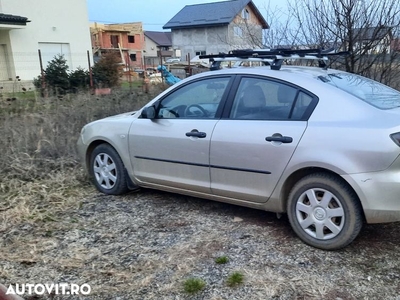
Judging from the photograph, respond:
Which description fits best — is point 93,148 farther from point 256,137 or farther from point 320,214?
point 320,214

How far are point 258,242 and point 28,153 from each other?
3.98 metres

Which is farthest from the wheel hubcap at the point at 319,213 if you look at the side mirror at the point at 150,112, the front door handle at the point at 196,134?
the side mirror at the point at 150,112

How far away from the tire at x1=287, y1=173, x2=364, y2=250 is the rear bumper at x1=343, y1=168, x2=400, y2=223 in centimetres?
10

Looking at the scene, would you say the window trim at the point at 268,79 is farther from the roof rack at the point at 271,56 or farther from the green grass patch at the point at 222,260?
the green grass patch at the point at 222,260

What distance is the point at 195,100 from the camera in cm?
443

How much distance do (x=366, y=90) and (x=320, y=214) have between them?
50.9 inches

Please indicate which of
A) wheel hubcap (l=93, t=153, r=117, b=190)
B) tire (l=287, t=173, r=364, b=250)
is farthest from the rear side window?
wheel hubcap (l=93, t=153, r=117, b=190)

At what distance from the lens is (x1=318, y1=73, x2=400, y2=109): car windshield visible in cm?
363

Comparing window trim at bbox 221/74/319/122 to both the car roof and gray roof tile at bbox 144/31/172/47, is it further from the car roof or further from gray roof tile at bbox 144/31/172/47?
gray roof tile at bbox 144/31/172/47

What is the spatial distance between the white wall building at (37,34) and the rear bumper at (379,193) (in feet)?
61.0

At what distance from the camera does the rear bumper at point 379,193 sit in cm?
315

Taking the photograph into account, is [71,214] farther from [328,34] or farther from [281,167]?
[328,34]

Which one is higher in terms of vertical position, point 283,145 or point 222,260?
point 283,145

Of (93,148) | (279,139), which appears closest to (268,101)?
(279,139)
